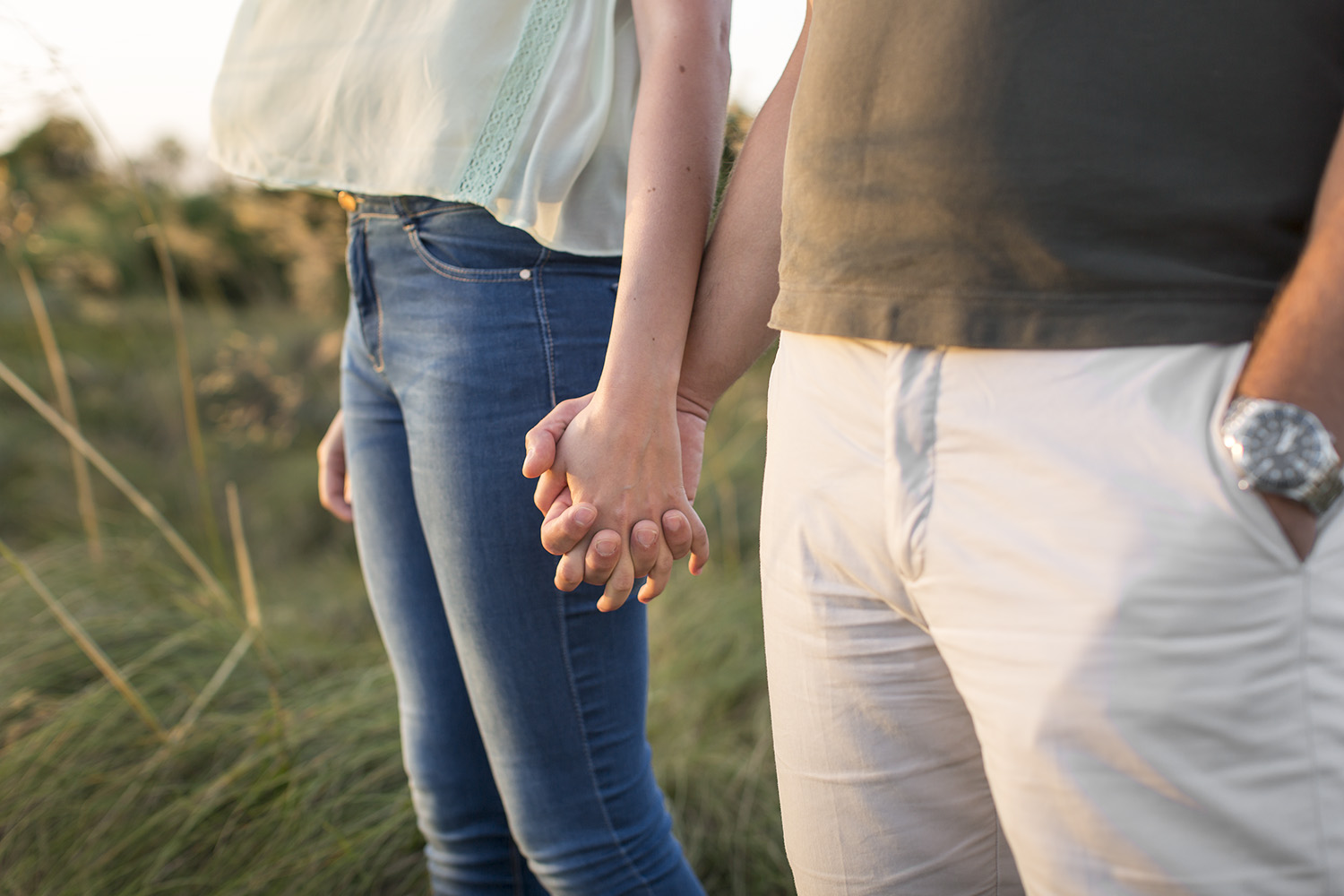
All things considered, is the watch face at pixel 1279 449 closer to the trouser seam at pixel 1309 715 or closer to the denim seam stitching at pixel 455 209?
the trouser seam at pixel 1309 715

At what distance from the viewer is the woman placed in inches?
39.9

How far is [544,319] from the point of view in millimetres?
1073

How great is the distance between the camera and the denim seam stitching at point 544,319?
1.07 metres

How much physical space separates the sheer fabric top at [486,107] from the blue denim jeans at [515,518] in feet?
0.16

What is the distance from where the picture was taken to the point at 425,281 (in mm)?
1119

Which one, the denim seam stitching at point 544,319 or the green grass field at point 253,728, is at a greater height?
the denim seam stitching at point 544,319

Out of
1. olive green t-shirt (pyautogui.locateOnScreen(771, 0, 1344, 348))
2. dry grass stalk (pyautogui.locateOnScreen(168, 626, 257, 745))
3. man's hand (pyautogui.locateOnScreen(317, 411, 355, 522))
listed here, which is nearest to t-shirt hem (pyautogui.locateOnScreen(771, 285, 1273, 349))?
olive green t-shirt (pyautogui.locateOnScreen(771, 0, 1344, 348))

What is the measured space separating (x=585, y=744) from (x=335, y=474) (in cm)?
71

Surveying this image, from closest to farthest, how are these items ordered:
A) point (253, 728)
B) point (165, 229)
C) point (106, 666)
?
1. point (106, 666)
2. point (253, 728)
3. point (165, 229)

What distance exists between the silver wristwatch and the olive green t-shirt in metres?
0.07

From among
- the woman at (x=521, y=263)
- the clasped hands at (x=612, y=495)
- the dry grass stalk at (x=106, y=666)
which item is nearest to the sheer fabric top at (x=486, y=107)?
the woman at (x=521, y=263)

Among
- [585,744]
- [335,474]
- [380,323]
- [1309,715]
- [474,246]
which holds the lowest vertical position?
[585,744]

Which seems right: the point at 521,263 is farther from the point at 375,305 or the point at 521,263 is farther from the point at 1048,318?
the point at 1048,318

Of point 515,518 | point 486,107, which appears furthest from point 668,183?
point 515,518
